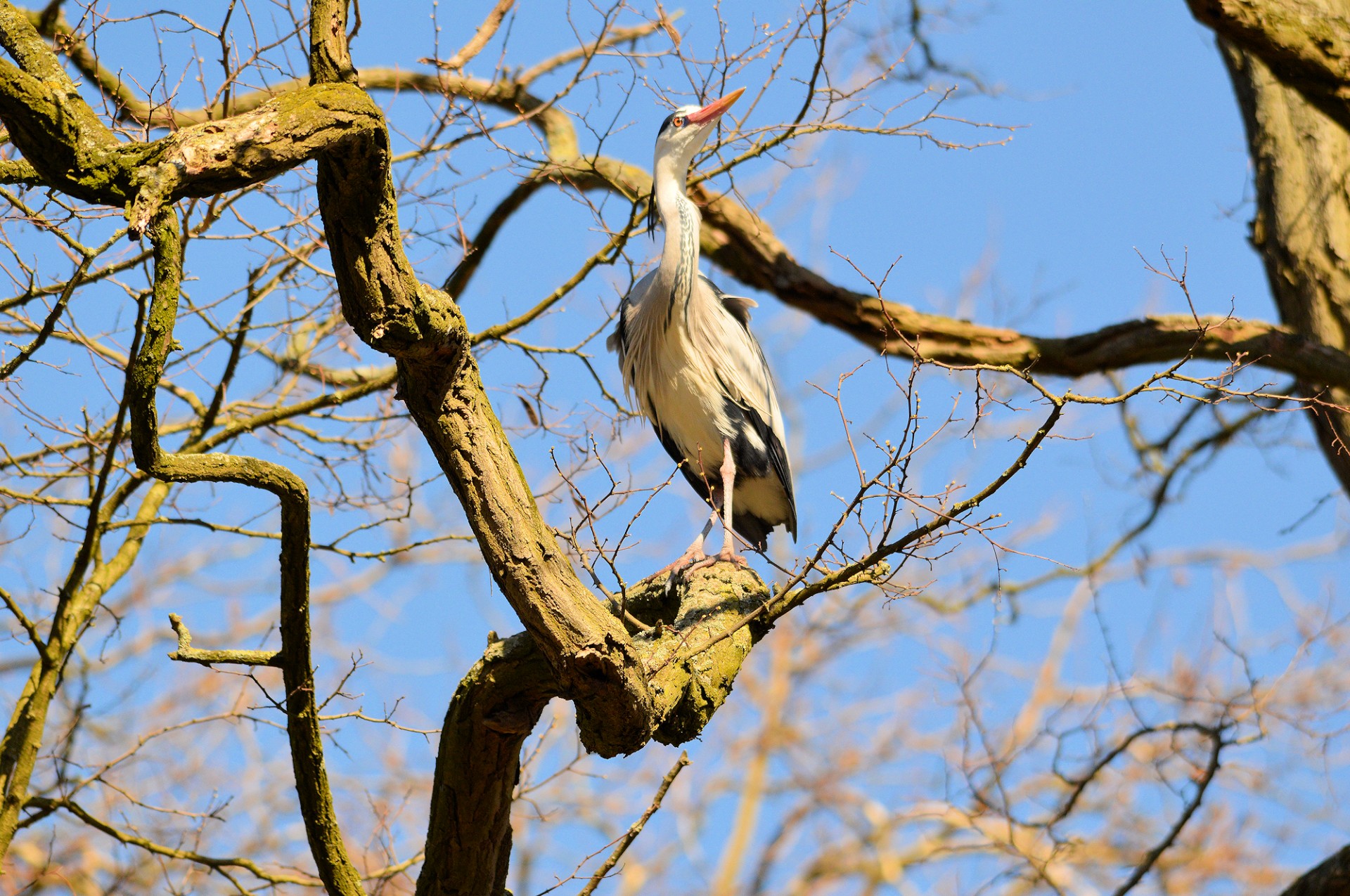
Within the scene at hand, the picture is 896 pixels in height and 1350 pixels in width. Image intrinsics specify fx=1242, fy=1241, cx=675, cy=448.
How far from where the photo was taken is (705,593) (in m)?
4.04

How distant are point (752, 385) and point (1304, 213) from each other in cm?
313

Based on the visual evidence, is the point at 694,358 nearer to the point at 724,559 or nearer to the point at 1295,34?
the point at 724,559

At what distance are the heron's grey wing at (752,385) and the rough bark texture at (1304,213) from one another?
8.27 feet

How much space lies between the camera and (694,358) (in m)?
5.42

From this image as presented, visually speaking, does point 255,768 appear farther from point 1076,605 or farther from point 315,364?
point 1076,605

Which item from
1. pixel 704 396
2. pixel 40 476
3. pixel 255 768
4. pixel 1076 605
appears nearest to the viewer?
pixel 40 476

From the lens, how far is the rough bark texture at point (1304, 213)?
20.3 ft

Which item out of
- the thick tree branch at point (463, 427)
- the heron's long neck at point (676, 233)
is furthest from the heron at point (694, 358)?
the thick tree branch at point (463, 427)

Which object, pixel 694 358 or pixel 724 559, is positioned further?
pixel 694 358

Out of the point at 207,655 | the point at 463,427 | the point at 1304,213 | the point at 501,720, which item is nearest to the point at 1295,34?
the point at 1304,213

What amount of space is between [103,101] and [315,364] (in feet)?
4.80

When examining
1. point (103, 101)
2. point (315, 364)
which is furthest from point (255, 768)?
point (103, 101)

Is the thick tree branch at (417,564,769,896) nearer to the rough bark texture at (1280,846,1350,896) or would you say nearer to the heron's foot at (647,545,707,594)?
the heron's foot at (647,545,707,594)

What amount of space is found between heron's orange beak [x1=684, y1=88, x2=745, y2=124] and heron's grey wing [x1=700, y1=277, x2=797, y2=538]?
2.37 feet
